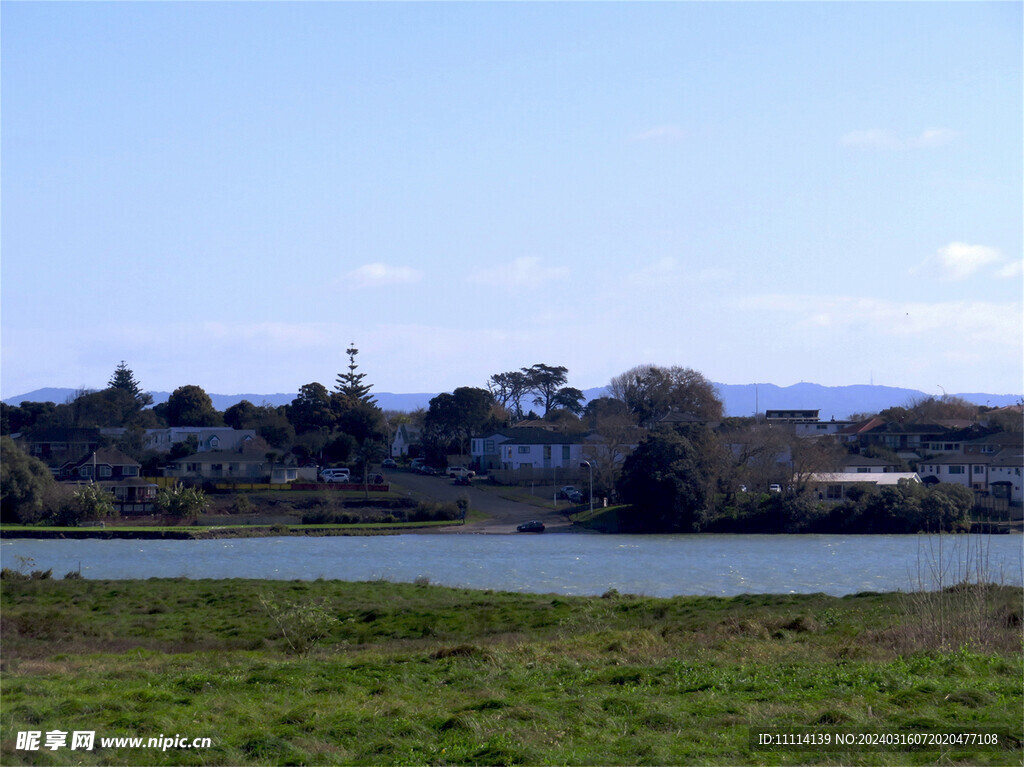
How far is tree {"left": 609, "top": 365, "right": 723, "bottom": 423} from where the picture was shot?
94.4m

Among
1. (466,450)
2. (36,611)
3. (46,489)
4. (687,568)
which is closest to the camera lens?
(36,611)

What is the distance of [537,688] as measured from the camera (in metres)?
11.3

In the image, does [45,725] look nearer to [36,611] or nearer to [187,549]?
[36,611]

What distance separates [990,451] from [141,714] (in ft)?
234

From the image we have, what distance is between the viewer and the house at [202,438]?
8112cm

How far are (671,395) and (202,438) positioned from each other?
45.2m

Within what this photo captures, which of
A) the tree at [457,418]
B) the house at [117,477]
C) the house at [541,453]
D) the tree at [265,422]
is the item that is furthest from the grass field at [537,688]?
the tree at [457,418]

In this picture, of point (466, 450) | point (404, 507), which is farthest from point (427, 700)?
point (466, 450)

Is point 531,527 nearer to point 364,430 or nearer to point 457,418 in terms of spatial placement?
point 364,430

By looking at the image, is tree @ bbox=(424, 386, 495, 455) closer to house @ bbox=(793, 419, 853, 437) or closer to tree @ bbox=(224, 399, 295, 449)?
tree @ bbox=(224, 399, 295, 449)

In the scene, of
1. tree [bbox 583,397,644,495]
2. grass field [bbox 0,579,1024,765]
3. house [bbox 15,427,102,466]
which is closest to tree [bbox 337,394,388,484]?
tree [bbox 583,397,644,495]

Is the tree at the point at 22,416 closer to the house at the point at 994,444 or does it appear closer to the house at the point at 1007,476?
the house at the point at 1007,476

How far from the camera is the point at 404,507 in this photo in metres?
66.0

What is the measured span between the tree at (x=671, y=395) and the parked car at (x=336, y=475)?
109 feet
